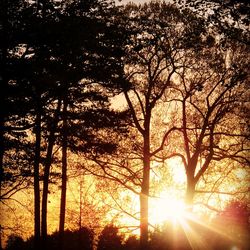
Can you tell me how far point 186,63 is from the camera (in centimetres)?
2189

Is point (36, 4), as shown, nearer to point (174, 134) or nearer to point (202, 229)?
point (174, 134)

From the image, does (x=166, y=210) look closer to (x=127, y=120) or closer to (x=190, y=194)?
(x=190, y=194)

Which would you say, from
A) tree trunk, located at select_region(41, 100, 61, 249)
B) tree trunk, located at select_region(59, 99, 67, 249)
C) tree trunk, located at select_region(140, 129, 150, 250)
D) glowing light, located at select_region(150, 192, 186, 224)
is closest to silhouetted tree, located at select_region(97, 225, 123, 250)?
glowing light, located at select_region(150, 192, 186, 224)

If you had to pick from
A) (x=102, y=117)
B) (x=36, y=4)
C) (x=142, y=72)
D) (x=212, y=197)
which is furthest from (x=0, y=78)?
(x=212, y=197)

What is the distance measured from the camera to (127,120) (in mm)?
21328

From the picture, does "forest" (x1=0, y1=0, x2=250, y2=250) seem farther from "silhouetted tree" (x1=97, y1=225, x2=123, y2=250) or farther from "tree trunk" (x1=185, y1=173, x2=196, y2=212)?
"silhouetted tree" (x1=97, y1=225, x2=123, y2=250)

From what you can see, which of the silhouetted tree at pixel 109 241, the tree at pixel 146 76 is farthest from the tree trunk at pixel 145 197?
the silhouetted tree at pixel 109 241

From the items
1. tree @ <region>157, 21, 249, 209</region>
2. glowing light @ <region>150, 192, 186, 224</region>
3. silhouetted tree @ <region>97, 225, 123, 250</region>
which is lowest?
silhouetted tree @ <region>97, 225, 123, 250</region>

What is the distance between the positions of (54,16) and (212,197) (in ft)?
49.6

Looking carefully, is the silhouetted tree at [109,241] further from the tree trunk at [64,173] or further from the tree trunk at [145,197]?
the tree trunk at [145,197]

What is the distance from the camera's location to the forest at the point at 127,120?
675 inches

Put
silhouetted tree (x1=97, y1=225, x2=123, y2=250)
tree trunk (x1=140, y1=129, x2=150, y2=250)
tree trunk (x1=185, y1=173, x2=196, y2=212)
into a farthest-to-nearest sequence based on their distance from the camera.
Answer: silhouetted tree (x1=97, y1=225, x2=123, y2=250)
tree trunk (x1=185, y1=173, x2=196, y2=212)
tree trunk (x1=140, y1=129, x2=150, y2=250)

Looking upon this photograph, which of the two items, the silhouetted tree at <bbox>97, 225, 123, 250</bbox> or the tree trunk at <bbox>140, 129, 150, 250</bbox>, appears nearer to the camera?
the tree trunk at <bbox>140, 129, 150, 250</bbox>

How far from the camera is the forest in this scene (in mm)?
17141
